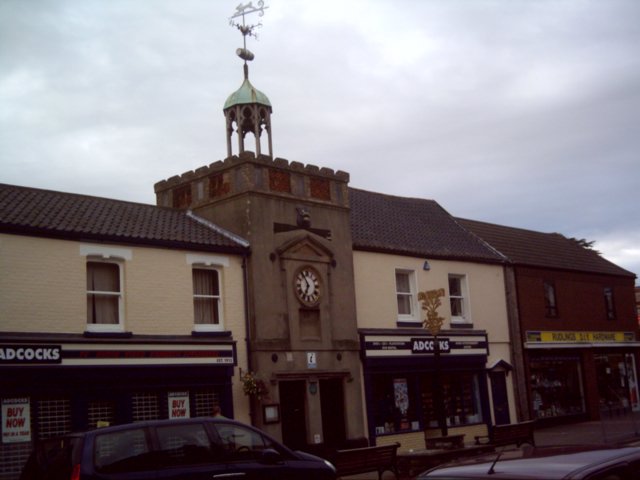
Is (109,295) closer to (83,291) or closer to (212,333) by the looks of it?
(83,291)

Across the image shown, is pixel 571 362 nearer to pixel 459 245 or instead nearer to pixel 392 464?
pixel 459 245

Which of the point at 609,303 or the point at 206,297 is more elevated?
the point at 609,303

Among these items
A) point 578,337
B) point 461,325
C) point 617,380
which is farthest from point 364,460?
point 617,380

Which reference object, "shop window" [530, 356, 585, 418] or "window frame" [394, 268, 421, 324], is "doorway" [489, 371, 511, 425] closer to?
"shop window" [530, 356, 585, 418]

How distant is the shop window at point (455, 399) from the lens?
27266mm

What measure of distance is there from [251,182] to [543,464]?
18.2 meters

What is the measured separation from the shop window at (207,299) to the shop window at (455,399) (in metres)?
8.72

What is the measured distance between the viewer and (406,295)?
27.4 metres

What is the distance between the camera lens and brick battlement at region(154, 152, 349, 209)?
23203mm

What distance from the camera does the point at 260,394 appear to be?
21.4 m

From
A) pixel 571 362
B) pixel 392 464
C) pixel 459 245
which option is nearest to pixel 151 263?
pixel 392 464

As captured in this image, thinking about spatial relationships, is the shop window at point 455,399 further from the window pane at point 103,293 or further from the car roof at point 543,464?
the car roof at point 543,464

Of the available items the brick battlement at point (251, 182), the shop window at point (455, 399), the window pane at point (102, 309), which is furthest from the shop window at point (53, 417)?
the shop window at point (455, 399)

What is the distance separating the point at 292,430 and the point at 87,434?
42.2 feet
